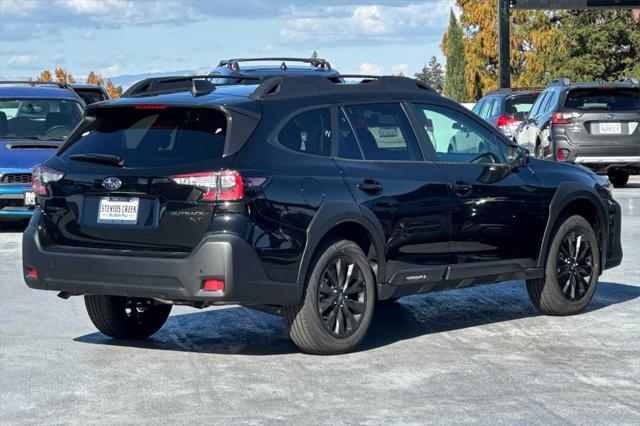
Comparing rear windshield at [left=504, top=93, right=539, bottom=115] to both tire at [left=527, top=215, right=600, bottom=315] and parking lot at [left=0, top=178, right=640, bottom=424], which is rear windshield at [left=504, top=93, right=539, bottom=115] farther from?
tire at [left=527, top=215, right=600, bottom=315]

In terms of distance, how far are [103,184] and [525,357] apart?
277 cm

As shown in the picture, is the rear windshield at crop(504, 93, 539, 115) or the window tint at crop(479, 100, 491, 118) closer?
the rear windshield at crop(504, 93, 539, 115)

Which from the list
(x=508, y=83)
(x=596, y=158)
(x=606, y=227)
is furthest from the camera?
(x=508, y=83)

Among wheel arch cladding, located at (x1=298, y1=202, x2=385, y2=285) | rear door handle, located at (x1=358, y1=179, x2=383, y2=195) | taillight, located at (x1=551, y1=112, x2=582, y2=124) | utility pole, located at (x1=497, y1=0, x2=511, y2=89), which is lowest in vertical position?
wheel arch cladding, located at (x1=298, y1=202, x2=385, y2=285)

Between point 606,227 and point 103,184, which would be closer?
point 103,184

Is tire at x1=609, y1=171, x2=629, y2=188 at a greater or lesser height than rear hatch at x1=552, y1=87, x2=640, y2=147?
lesser

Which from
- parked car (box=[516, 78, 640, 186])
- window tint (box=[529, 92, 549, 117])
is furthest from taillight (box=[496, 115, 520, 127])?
parked car (box=[516, 78, 640, 186])

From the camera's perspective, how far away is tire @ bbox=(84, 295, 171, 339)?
9547 millimetres

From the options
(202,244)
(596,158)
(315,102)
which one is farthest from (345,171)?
(596,158)

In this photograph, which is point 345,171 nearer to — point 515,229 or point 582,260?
point 515,229

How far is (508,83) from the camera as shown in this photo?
39406 mm

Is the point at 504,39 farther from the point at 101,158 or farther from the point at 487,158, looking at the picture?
the point at 101,158

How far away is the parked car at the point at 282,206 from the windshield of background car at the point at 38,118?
9681 mm

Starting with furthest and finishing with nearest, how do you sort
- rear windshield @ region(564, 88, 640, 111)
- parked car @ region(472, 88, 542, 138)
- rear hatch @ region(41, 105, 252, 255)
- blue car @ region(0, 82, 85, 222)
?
parked car @ region(472, 88, 542, 138) < rear windshield @ region(564, 88, 640, 111) < blue car @ region(0, 82, 85, 222) < rear hatch @ region(41, 105, 252, 255)
